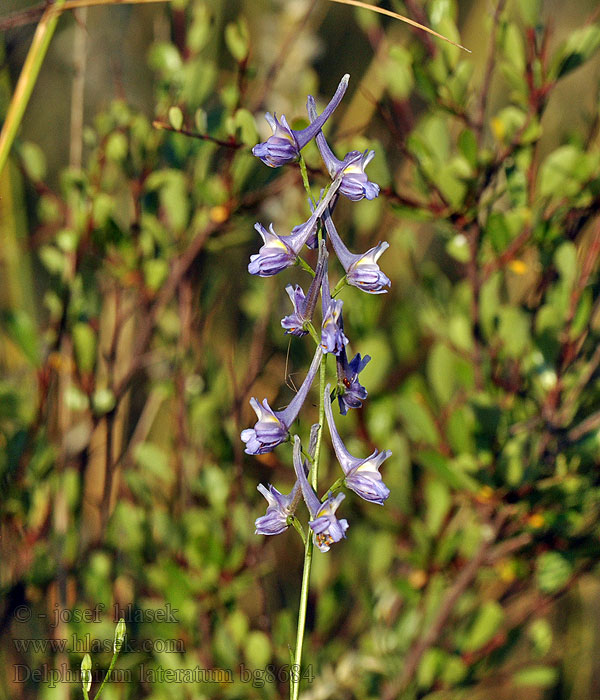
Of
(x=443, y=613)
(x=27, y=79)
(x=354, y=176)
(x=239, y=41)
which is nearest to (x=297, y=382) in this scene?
(x=443, y=613)

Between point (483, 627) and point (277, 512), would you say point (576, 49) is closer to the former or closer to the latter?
point (277, 512)

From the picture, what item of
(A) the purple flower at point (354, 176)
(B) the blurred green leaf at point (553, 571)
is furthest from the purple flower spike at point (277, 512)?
(B) the blurred green leaf at point (553, 571)

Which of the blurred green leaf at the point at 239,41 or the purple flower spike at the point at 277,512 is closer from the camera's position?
the purple flower spike at the point at 277,512

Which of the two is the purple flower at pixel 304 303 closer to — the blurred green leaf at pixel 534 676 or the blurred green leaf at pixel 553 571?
the blurred green leaf at pixel 553 571

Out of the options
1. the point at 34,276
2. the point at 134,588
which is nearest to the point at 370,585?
the point at 134,588

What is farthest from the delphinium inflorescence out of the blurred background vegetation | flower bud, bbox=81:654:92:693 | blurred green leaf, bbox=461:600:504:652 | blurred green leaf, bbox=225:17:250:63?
blurred green leaf, bbox=461:600:504:652

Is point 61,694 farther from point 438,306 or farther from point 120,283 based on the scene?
Answer: point 438,306

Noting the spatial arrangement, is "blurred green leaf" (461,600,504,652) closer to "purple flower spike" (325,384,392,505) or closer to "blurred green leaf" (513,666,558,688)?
"blurred green leaf" (513,666,558,688)
